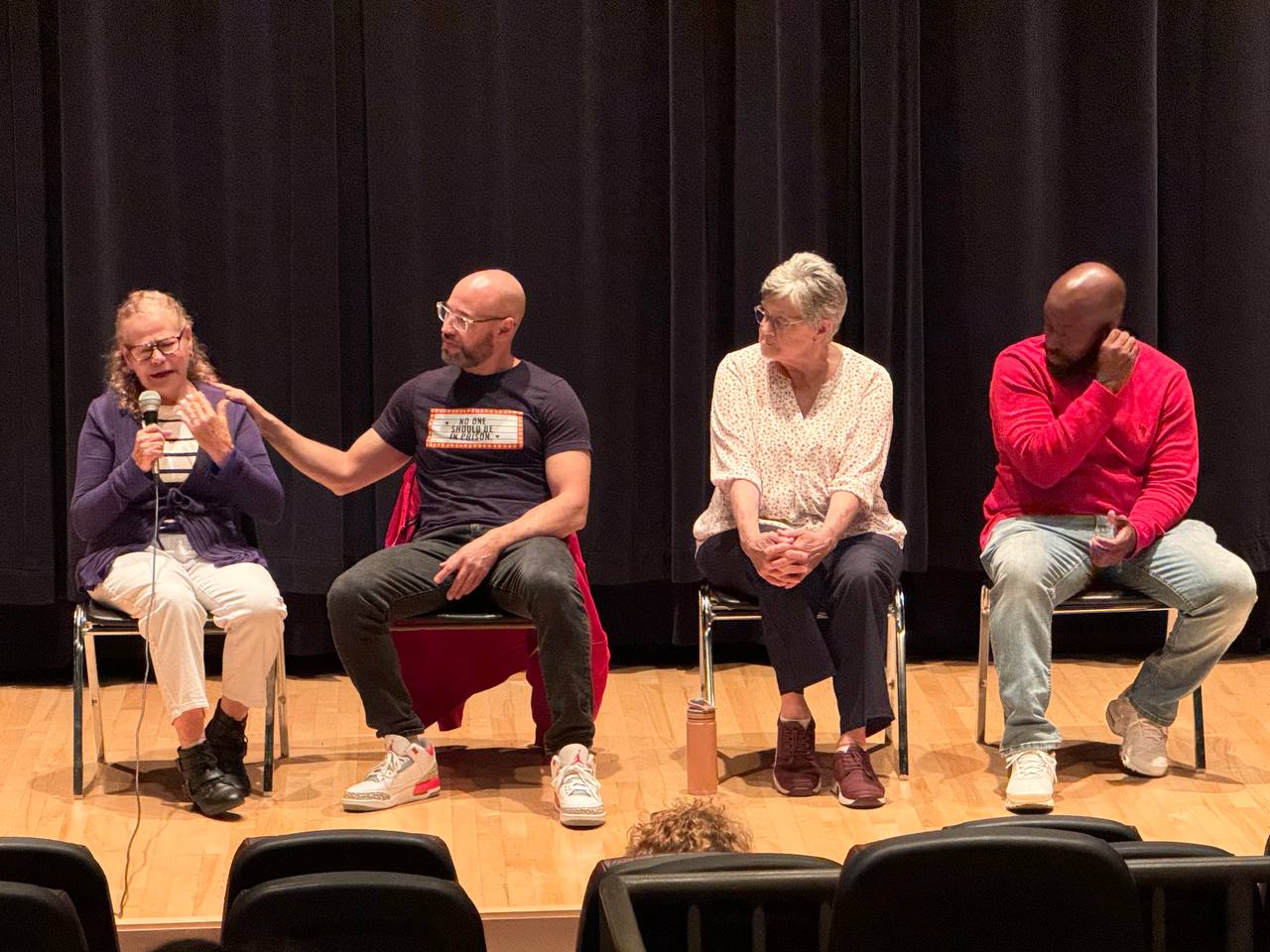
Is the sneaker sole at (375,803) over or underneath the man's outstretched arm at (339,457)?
underneath

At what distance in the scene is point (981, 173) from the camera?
16.5 ft

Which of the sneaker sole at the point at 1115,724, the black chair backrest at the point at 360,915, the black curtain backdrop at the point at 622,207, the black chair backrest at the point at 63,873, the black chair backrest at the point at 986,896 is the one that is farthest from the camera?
the black curtain backdrop at the point at 622,207

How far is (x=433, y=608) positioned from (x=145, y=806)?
778 mm

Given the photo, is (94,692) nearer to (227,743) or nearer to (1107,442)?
(227,743)

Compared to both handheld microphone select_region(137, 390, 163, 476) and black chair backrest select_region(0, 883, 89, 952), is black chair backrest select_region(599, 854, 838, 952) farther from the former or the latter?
handheld microphone select_region(137, 390, 163, 476)

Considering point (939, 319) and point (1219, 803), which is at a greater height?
point (939, 319)

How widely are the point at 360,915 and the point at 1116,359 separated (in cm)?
261

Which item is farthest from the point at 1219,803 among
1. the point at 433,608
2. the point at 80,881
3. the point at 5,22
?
the point at 5,22

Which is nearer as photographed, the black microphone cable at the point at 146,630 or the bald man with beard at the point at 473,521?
the black microphone cable at the point at 146,630

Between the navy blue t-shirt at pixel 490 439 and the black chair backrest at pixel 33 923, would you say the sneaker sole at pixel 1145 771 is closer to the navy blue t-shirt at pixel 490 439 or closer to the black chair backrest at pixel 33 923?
the navy blue t-shirt at pixel 490 439

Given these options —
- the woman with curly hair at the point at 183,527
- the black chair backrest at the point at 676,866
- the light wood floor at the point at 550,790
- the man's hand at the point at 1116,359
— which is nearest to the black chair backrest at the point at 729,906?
the black chair backrest at the point at 676,866

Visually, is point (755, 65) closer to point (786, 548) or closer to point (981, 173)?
point (981, 173)

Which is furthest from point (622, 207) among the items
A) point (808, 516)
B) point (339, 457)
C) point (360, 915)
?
point (360, 915)

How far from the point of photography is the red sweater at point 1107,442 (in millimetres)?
4094
